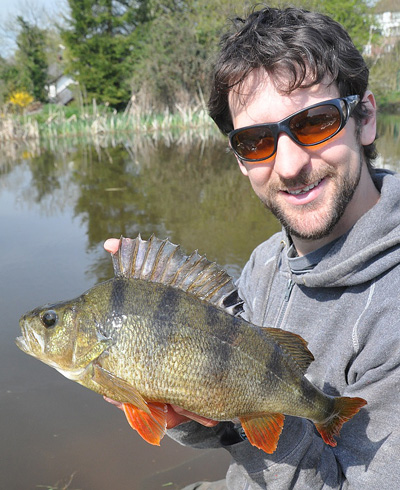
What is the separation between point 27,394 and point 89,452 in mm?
956

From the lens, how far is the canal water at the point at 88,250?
3.29m

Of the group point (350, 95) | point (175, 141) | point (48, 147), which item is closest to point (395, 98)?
point (175, 141)

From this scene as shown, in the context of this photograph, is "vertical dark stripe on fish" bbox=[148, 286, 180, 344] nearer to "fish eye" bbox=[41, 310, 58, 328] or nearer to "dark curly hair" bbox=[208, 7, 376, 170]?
"fish eye" bbox=[41, 310, 58, 328]

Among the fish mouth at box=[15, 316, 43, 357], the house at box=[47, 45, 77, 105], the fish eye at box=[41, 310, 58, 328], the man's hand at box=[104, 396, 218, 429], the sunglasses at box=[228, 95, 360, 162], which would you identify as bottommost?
the man's hand at box=[104, 396, 218, 429]

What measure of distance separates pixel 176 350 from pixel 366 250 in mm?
930

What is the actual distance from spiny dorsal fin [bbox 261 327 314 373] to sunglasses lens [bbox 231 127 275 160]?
0.90 metres

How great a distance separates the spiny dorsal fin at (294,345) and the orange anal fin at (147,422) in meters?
0.57

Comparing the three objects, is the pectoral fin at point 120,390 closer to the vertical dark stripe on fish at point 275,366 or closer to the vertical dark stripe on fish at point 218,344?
the vertical dark stripe on fish at point 218,344

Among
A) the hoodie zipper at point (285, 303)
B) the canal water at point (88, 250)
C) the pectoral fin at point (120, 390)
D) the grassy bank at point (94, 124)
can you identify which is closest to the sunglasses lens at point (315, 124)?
the hoodie zipper at point (285, 303)

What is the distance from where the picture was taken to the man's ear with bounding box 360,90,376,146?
2506 millimetres

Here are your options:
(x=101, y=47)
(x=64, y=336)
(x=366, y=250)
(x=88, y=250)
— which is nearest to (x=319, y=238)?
(x=366, y=250)

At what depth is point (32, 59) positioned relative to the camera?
1650 inches

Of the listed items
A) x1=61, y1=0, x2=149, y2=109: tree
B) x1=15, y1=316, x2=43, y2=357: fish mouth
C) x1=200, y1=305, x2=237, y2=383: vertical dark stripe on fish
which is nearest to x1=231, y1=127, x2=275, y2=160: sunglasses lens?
x1=200, y1=305, x2=237, y2=383: vertical dark stripe on fish

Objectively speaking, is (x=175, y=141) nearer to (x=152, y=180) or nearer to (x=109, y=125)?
(x=109, y=125)
